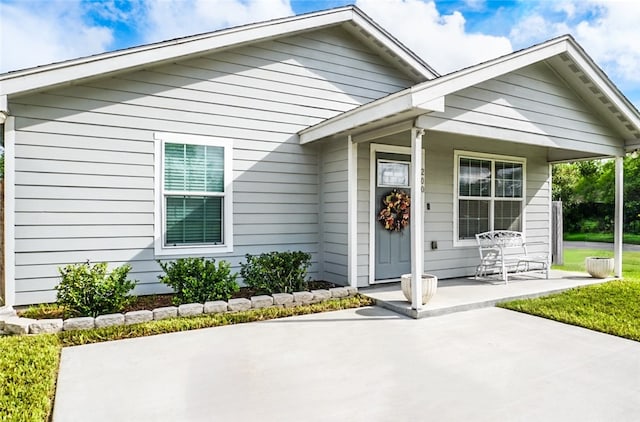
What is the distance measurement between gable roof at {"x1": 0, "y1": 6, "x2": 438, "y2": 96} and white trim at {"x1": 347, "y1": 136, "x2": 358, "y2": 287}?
2.09 m

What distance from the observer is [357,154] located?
20.5 feet

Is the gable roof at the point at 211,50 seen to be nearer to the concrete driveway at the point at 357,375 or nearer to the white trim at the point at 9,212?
the white trim at the point at 9,212

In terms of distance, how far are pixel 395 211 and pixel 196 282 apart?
10.9ft

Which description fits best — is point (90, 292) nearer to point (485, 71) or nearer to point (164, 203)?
point (164, 203)

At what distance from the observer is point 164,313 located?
4.63 meters

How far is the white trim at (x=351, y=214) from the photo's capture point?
598 cm

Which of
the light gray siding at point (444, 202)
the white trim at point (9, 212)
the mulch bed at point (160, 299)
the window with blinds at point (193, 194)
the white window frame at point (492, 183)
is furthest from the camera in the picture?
the white window frame at point (492, 183)

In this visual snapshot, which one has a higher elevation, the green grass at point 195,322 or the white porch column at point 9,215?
the white porch column at point 9,215

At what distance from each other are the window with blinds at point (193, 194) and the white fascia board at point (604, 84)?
5.47 meters

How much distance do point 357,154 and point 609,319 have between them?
12.6 feet

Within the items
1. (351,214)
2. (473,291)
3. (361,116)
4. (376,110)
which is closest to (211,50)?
(361,116)

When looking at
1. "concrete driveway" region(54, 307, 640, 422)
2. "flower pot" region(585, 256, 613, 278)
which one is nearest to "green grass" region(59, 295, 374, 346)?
"concrete driveway" region(54, 307, 640, 422)

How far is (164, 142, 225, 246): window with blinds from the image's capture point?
5.68 meters

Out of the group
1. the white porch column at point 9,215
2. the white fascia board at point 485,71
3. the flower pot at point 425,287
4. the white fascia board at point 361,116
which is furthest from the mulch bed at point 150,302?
the white fascia board at point 485,71
